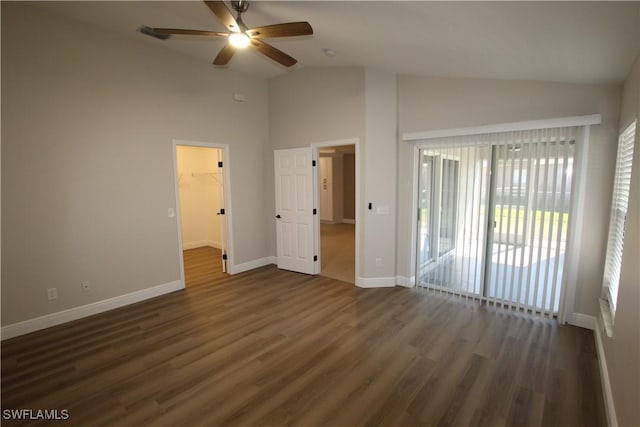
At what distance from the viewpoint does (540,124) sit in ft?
9.97

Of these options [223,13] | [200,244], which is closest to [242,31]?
[223,13]

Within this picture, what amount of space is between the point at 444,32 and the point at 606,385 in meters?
2.93

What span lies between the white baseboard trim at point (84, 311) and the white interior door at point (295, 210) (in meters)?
1.77

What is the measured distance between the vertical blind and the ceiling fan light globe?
2.55 metres

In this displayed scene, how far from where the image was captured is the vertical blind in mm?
3115

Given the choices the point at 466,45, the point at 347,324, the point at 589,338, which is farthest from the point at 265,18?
the point at 589,338

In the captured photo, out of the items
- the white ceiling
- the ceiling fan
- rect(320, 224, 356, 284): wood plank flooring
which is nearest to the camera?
the white ceiling

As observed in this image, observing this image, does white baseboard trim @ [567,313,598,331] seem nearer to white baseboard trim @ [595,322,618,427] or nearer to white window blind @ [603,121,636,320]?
white baseboard trim @ [595,322,618,427]

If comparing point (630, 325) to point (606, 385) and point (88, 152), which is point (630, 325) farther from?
point (88, 152)

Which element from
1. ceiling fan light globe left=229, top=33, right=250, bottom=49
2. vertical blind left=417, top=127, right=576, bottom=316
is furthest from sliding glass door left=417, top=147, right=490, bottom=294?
ceiling fan light globe left=229, top=33, right=250, bottom=49

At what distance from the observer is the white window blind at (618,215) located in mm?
2313

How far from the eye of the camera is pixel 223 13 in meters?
2.17

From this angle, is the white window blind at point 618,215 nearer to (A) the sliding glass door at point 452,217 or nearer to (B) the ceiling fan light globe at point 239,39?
(A) the sliding glass door at point 452,217

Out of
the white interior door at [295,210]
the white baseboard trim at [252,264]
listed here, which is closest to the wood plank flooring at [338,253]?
the white interior door at [295,210]
